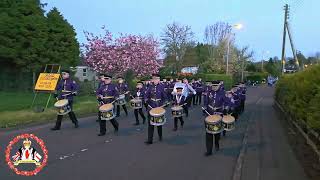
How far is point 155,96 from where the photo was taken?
15.0 m

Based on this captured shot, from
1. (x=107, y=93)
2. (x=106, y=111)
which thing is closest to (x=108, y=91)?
(x=107, y=93)

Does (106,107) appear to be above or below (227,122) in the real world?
above

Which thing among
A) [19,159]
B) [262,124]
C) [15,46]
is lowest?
[262,124]

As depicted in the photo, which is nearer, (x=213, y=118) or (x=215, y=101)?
(x=213, y=118)

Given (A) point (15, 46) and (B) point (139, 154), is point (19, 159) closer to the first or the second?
(B) point (139, 154)

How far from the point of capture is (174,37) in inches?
2987

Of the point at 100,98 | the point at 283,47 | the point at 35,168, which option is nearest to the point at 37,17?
the point at 283,47

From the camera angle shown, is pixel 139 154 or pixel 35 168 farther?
pixel 139 154

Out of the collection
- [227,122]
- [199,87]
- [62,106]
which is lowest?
[199,87]

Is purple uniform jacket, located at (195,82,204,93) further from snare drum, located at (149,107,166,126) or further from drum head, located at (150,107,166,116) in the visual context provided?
snare drum, located at (149,107,166,126)

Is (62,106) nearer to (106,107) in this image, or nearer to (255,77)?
(106,107)

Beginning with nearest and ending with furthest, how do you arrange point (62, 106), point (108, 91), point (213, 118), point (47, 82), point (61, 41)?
point (213, 118), point (108, 91), point (62, 106), point (47, 82), point (61, 41)

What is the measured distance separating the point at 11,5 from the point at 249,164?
35.4 m

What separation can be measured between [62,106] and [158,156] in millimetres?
5552
